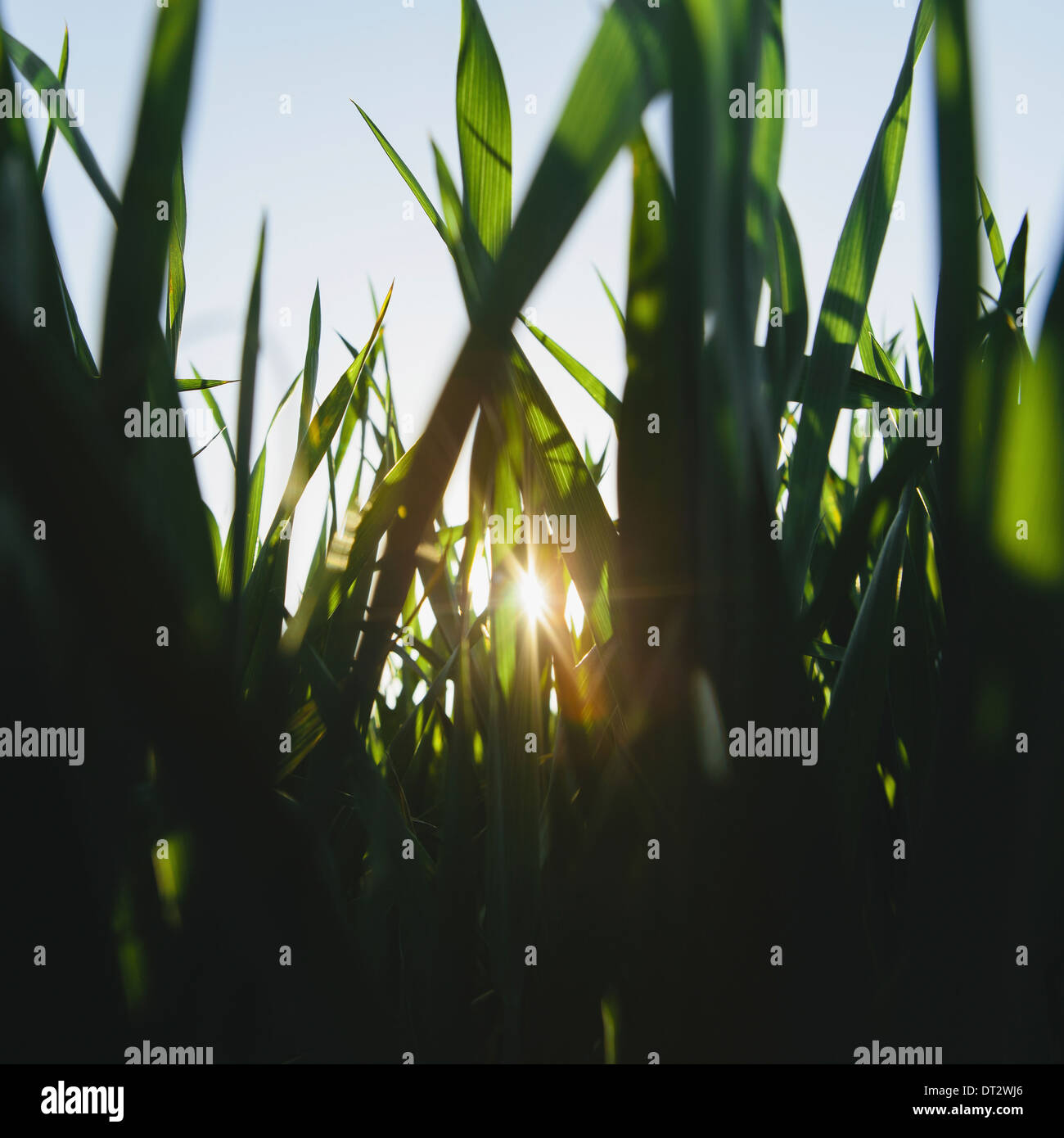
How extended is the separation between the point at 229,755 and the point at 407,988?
0.19m

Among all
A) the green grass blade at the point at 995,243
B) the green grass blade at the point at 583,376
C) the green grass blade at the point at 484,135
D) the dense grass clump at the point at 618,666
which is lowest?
the dense grass clump at the point at 618,666

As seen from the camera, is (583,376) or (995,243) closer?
(583,376)

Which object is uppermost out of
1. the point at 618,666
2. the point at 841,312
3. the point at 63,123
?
the point at 63,123

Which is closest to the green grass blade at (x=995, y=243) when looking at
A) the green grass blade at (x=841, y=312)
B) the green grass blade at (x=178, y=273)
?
the green grass blade at (x=841, y=312)

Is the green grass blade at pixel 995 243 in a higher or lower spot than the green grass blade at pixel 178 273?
higher

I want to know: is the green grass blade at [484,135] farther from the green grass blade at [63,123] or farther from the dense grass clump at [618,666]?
the green grass blade at [63,123]

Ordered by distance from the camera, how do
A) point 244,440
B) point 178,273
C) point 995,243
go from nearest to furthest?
point 244,440 < point 178,273 < point 995,243

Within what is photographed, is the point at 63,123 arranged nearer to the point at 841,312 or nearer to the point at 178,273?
the point at 178,273

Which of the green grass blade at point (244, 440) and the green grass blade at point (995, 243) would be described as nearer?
the green grass blade at point (244, 440)

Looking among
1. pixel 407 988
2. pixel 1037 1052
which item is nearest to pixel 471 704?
pixel 407 988

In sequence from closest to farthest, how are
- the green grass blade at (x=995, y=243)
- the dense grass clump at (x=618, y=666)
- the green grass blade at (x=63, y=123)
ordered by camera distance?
the dense grass clump at (x=618, y=666)
the green grass blade at (x=63, y=123)
the green grass blade at (x=995, y=243)

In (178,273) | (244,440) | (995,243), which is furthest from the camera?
(995,243)

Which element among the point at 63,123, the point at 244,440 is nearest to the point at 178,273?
the point at 63,123

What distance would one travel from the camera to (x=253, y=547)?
1.32 feet
